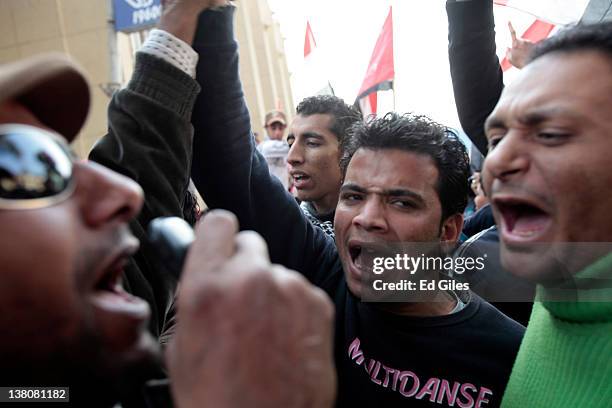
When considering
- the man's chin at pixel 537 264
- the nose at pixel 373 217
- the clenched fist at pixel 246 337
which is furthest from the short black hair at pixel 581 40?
the clenched fist at pixel 246 337

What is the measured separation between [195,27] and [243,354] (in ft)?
3.94

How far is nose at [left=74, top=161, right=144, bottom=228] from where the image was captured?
2.97 ft

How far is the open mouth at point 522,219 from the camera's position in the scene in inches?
60.2

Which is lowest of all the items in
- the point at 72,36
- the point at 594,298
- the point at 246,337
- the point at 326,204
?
the point at 326,204

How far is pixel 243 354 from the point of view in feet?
2.35

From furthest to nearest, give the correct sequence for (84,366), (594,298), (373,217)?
(373,217)
(594,298)
(84,366)

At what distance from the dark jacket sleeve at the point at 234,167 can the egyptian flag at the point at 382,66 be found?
4.22 m

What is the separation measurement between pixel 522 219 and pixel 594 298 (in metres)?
0.28

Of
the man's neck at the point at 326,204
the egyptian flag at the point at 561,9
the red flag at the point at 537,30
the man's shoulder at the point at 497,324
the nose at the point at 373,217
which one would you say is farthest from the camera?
the red flag at the point at 537,30

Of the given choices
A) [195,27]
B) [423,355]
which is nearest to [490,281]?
[423,355]

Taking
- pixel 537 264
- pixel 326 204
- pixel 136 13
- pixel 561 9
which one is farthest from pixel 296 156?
pixel 136 13

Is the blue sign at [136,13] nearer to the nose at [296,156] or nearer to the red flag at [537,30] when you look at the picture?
the nose at [296,156]

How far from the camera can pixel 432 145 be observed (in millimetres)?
2266

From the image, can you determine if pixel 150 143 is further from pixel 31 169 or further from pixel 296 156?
pixel 296 156
